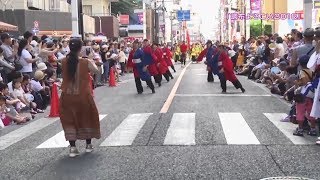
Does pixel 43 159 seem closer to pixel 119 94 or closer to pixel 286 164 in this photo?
pixel 286 164

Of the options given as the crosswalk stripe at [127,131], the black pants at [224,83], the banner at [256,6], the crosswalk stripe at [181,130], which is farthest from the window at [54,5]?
the crosswalk stripe at [181,130]

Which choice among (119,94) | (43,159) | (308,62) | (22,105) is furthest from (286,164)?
(119,94)

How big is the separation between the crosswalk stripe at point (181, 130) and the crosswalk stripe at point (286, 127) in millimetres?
1639

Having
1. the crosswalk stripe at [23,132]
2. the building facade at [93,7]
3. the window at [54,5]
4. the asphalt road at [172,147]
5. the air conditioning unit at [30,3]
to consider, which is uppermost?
the building facade at [93,7]

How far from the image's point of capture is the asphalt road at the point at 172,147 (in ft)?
21.5

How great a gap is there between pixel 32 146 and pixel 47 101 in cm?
589

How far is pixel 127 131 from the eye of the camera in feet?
31.7

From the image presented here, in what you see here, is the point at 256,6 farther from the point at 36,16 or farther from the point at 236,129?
the point at 236,129

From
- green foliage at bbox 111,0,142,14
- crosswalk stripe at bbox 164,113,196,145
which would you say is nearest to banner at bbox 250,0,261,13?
green foliage at bbox 111,0,142,14

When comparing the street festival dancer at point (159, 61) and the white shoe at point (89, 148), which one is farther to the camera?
the street festival dancer at point (159, 61)

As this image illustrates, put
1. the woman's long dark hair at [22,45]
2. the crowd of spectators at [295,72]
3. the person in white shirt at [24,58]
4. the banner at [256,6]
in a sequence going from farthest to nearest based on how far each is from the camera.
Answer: the banner at [256,6] → the woman's long dark hair at [22,45] → the person in white shirt at [24,58] → the crowd of spectators at [295,72]

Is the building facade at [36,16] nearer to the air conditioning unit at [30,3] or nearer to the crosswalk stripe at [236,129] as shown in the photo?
the air conditioning unit at [30,3]

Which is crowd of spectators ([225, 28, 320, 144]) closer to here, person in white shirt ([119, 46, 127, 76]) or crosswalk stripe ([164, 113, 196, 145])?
crosswalk stripe ([164, 113, 196, 145])

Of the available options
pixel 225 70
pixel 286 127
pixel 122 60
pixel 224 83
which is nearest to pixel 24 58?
pixel 225 70
